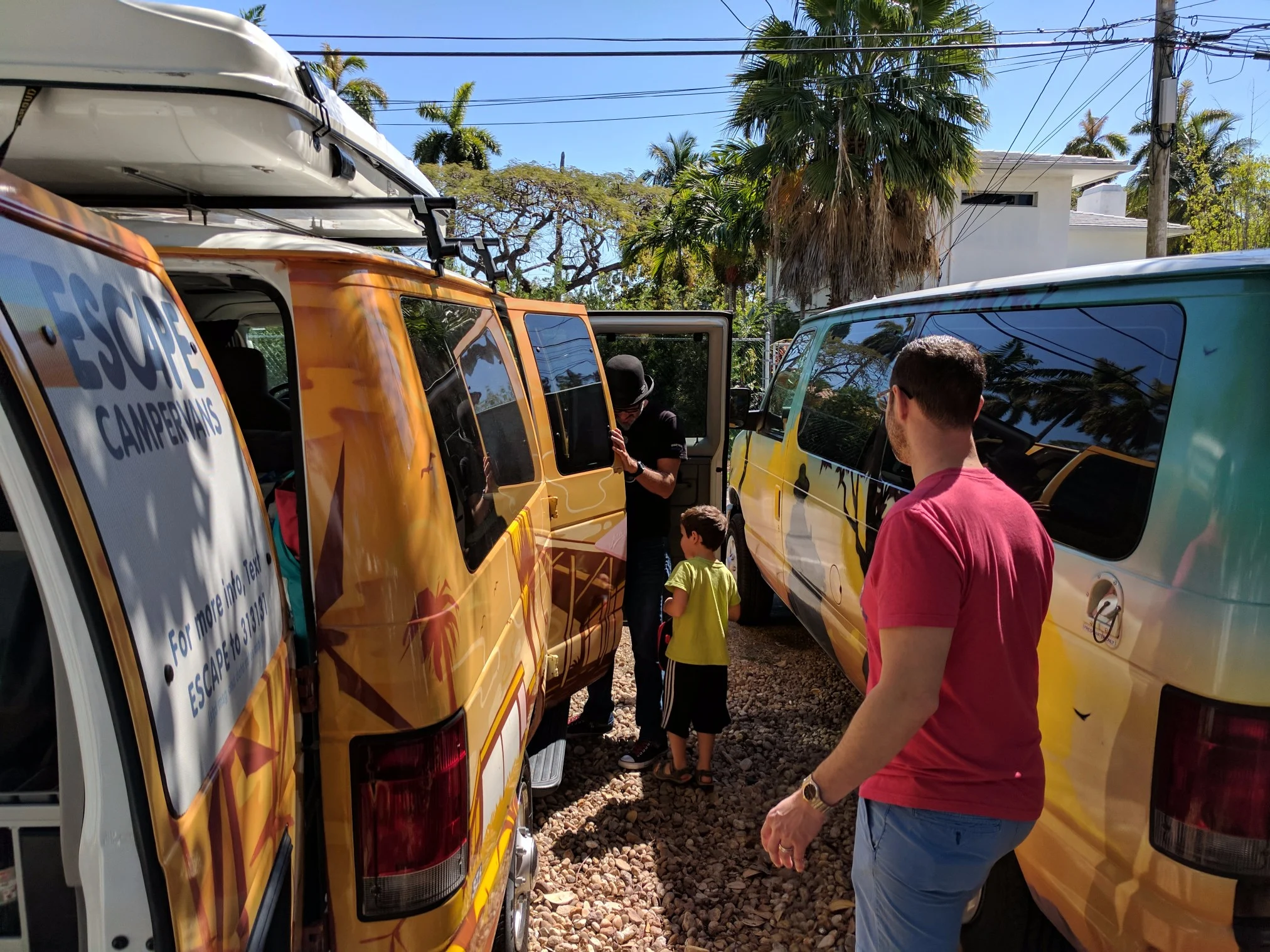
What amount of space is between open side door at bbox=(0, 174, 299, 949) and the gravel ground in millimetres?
2059

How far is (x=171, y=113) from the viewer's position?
1875 millimetres

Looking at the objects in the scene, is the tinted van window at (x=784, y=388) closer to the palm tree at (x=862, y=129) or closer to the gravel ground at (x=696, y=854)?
the gravel ground at (x=696, y=854)

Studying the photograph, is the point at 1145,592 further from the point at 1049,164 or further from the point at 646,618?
the point at 1049,164

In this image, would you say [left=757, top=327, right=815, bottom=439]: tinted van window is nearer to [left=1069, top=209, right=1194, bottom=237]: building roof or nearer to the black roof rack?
the black roof rack

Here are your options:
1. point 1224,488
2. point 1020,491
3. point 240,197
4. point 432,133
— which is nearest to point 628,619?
point 1020,491

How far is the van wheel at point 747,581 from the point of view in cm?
608

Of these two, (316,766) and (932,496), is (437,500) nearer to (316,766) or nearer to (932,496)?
(316,766)

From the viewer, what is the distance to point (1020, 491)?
2455 millimetres

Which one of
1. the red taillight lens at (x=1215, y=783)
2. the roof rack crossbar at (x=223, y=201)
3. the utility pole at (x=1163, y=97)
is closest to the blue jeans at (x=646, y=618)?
the roof rack crossbar at (x=223, y=201)

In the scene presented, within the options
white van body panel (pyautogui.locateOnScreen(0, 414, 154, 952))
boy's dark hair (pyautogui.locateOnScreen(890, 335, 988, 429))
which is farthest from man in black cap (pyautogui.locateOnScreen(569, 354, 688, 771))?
white van body panel (pyautogui.locateOnScreen(0, 414, 154, 952))

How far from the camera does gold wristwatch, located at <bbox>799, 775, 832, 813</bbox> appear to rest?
1.73 m

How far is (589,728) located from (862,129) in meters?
12.7

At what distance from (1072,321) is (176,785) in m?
2.38

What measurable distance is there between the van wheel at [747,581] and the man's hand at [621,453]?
2.04 m
